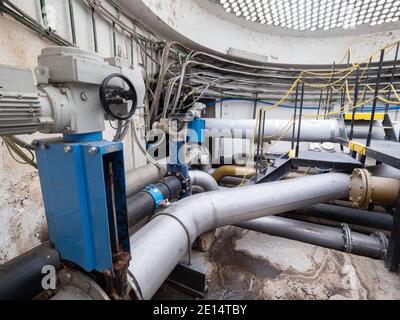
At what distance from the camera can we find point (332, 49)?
323cm

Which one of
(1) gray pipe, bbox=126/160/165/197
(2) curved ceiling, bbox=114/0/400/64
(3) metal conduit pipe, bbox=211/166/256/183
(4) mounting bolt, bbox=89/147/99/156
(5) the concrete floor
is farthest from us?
(3) metal conduit pipe, bbox=211/166/256/183

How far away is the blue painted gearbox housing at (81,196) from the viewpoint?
0.46 metres

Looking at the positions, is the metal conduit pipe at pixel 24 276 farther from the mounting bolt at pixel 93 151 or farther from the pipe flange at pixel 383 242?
the pipe flange at pixel 383 242

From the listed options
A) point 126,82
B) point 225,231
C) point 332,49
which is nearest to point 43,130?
point 126,82

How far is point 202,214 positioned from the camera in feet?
3.57

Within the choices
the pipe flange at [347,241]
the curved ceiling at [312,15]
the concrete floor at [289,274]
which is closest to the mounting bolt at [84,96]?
the concrete floor at [289,274]

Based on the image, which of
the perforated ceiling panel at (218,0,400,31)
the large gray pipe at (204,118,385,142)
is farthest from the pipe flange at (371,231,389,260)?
the perforated ceiling panel at (218,0,400,31)

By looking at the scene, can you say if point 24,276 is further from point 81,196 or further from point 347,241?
point 347,241

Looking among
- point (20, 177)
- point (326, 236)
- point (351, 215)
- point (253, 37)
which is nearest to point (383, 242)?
point (326, 236)

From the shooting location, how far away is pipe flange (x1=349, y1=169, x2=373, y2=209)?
1200 millimetres

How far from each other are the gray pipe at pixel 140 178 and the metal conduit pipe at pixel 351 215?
1307 mm

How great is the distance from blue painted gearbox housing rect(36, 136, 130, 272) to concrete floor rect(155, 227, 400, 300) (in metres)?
0.72

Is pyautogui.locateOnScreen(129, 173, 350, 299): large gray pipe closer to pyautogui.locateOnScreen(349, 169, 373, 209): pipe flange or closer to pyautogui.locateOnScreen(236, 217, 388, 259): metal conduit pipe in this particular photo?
pyautogui.locateOnScreen(349, 169, 373, 209): pipe flange

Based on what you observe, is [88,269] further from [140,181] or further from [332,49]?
[332,49]
